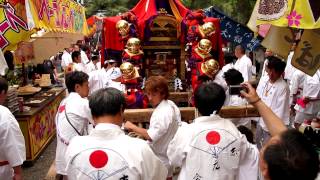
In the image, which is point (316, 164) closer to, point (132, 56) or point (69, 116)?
point (69, 116)

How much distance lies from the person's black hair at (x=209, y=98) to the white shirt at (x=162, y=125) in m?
0.93

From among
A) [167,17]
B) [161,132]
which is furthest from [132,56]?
[161,132]

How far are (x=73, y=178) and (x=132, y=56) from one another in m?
3.78

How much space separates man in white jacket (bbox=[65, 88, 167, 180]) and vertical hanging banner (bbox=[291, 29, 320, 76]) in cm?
216

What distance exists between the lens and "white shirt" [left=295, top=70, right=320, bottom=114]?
7.64m

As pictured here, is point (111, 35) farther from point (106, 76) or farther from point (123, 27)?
point (106, 76)

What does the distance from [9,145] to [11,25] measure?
4.97ft

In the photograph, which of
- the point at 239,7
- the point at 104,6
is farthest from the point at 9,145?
the point at 104,6

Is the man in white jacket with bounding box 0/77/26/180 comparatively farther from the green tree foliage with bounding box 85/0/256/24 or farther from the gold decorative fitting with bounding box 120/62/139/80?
the green tree foliage with bounding box 85/0/256/24

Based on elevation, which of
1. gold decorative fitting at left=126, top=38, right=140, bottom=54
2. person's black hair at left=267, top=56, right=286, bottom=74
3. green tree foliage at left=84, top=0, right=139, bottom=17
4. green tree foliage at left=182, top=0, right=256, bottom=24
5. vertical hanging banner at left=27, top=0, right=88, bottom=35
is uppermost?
green tree foliage at left=84, top=0, right=139, bottom=17

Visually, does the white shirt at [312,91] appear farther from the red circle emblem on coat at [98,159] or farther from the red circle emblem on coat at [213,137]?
the red circle emblem on coat at [98,159]

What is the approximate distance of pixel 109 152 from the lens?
2.74 m

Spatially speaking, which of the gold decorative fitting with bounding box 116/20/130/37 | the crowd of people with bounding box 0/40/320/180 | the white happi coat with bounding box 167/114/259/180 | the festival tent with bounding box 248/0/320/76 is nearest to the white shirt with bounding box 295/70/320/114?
the crowd of people with bounding box 0/40/320/180

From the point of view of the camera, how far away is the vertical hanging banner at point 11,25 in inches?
177
